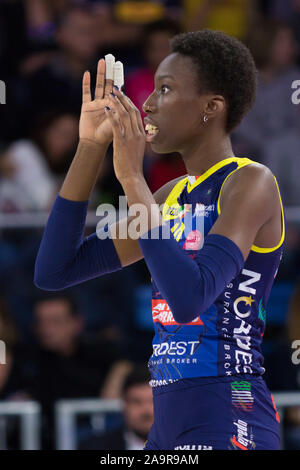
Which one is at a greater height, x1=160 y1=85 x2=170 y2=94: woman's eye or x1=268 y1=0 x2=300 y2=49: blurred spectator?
x1=268 y1=0 x2=300 y2=49: blurred spectator

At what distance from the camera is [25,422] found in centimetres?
425

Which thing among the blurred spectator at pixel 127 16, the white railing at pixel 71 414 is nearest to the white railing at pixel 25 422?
the white railing at pixel 71 414

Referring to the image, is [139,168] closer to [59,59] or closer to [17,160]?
[17,160]

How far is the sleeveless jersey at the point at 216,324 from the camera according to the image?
6.88 feet

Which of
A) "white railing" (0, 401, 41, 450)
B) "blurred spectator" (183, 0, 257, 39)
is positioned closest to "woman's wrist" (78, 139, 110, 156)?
"white railing" (0, 401, 41, 450)

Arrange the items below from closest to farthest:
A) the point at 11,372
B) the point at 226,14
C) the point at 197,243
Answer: the point at 197,243
the point at 11,372
the point at 226,14

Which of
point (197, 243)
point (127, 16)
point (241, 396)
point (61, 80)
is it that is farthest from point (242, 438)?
point (127, 16)

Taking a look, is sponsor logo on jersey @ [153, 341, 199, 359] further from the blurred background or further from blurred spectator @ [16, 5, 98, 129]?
blurred spectator @ [16, 5, 98, 129]

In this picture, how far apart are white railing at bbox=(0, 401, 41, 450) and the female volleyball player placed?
2.00 m

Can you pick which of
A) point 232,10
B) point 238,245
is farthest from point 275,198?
point 232,10

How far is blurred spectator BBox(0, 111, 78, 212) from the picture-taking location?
210 inches

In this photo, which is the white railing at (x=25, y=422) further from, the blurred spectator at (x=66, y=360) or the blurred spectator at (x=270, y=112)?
the blurred spectator at (x=270, y=112)

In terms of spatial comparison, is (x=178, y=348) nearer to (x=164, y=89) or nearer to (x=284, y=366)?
(x=164, y=89)

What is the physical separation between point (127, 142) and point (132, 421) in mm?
2433
